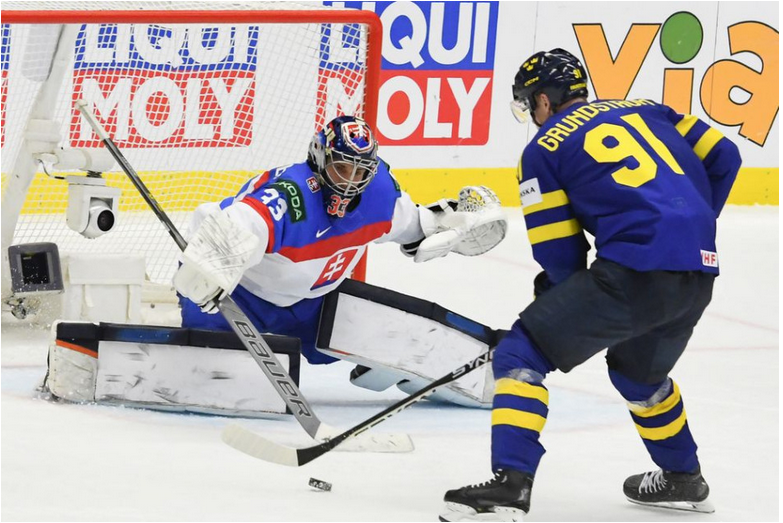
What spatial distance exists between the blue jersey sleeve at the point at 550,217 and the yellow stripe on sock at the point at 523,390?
26 centimetres

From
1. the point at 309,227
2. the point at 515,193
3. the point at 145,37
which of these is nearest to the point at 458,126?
the point at 515,193

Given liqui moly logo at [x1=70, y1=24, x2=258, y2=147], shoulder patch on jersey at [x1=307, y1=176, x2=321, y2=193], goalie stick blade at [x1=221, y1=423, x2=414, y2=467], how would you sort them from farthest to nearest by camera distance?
liqui moly logo at [x1=70, y1=24, x2=258, y2=147] → shoulder patch on jersey at [x1=307, y1=176, x2=321, y2=193] → goalie stick blade at [x1=221, y1=423, x2=414, y2=467]

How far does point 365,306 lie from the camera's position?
3709 millimetres

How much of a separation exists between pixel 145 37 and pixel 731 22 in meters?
3.33

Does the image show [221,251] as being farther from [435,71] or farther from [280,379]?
[435,71]

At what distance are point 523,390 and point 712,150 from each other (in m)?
0.70

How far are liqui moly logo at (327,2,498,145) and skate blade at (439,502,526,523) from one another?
399 cm

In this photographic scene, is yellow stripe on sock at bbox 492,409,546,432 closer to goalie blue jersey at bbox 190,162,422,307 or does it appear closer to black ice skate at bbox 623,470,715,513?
Result: black ice skate at bbox 623,470,715,513

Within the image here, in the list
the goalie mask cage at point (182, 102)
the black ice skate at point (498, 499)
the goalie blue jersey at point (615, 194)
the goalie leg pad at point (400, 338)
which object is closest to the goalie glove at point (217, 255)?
the goalie leg pad at point (400, 338)

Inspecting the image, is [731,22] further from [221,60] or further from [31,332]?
[31,332]

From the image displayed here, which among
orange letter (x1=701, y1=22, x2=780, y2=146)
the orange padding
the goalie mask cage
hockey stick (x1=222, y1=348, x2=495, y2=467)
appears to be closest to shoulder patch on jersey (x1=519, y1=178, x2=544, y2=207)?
hockey stick (x1=222, y1=348, x2=495, y2=467)

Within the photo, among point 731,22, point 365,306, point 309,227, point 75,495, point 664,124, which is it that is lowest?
point 75,495

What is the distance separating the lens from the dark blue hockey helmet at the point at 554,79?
2.86 metres

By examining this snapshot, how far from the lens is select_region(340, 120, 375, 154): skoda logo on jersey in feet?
11.1
